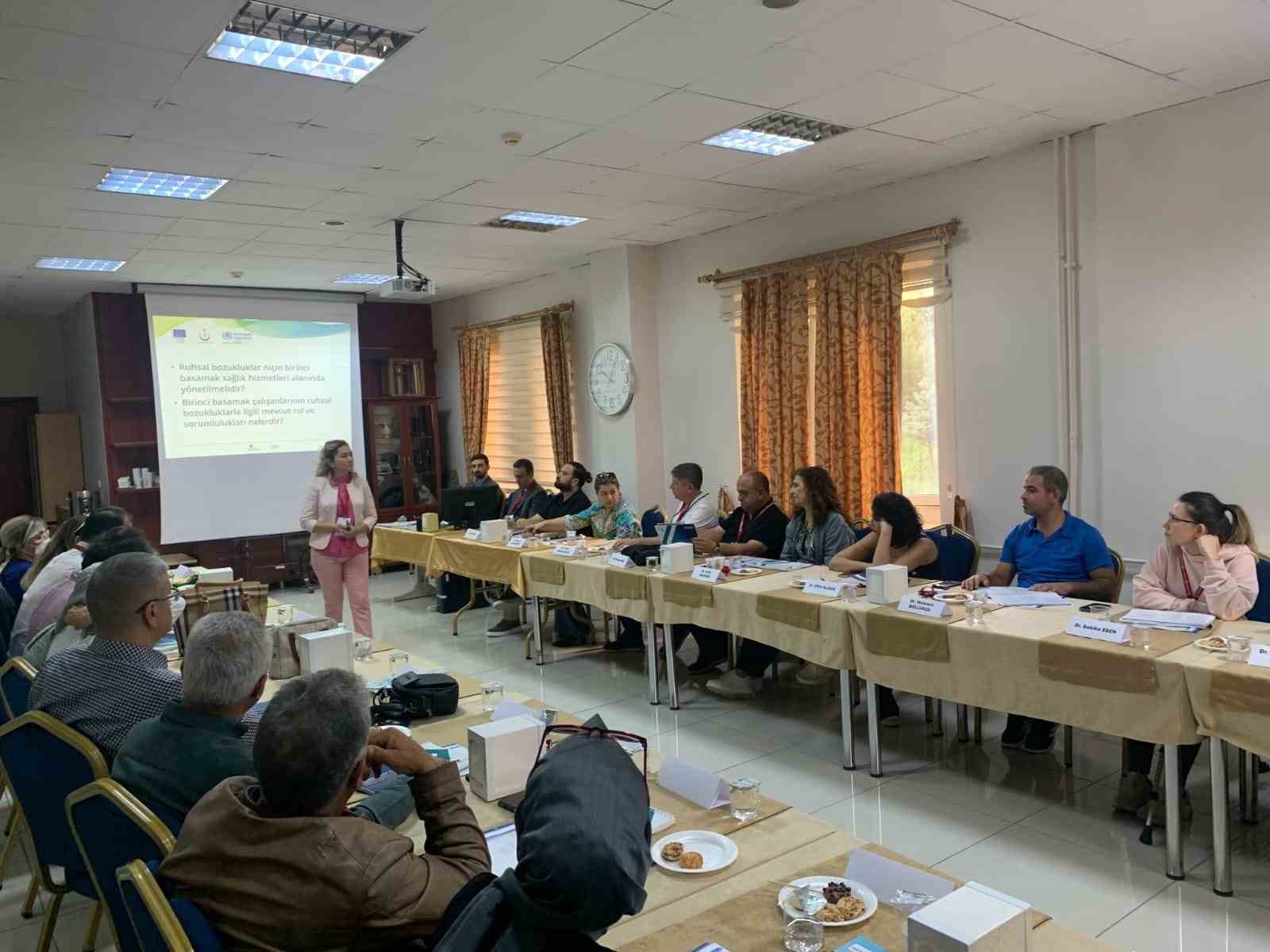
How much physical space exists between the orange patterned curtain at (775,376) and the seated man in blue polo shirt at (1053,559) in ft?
7.46

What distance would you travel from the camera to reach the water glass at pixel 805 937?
1353mm

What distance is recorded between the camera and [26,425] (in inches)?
364

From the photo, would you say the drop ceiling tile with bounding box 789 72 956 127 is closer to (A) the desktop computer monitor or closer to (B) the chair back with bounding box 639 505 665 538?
(B) the chair back with bounding box 639 505 665 538

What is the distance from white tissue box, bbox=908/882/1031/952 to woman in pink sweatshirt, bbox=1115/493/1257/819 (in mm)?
2127

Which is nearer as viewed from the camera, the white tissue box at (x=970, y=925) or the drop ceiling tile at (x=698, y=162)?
the white tissue box at (x=970, y=925)

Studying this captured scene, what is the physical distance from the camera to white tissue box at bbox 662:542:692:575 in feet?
14.7

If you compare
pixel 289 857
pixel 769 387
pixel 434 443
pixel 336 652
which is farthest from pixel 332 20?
pixel 434 443

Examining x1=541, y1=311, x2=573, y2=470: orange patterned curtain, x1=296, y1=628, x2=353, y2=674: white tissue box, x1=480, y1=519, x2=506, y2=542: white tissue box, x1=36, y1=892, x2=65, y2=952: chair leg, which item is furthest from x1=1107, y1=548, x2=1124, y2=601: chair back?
x1=541, y1=311, x2=573, y2=470: orange patterned curtain

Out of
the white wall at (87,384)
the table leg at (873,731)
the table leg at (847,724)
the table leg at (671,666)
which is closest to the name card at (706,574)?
the table leg at (671,666)

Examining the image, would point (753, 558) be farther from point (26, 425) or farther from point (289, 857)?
point (26, 425)

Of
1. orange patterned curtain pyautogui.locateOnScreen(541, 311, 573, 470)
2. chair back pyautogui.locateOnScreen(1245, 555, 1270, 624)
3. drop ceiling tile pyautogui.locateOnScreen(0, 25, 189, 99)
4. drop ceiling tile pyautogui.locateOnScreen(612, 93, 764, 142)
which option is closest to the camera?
drop ceiling tile pyautogui.locateOnScreen(0, 25, 189, 99)

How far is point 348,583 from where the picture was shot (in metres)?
5.70

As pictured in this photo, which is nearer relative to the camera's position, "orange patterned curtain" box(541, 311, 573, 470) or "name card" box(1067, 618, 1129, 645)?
"name card" box(1067, 618, 1129, 645)

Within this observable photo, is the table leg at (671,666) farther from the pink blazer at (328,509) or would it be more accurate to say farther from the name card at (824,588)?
the pink blazer at (328,509)
